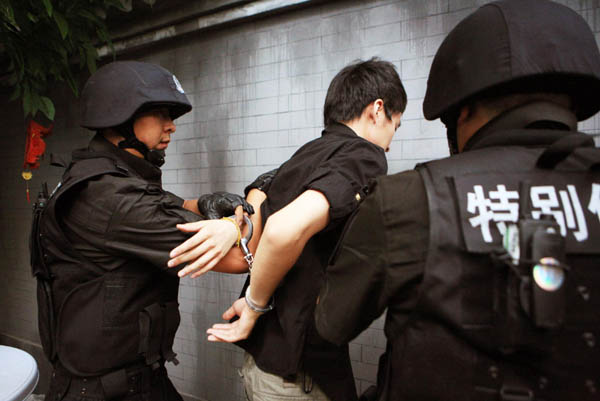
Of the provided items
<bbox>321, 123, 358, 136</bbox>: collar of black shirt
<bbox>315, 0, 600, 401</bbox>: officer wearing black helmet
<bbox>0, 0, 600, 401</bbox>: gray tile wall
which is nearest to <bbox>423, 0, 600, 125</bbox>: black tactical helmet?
<bbox>315, 0, 600, 401</bbox>: officer wearing black helmet

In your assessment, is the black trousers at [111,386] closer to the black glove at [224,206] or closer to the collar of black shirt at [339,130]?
→ the black glove at [224,206]

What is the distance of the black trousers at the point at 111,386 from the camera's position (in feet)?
4.93

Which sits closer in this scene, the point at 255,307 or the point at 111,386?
the point at 255,307

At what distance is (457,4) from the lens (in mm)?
2143

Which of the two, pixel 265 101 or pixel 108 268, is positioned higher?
pixel 265 101

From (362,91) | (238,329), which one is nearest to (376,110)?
(362,91)

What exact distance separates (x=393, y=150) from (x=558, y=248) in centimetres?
173

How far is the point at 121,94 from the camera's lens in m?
1.70

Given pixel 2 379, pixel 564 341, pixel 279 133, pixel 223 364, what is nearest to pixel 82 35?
pixel 279 133

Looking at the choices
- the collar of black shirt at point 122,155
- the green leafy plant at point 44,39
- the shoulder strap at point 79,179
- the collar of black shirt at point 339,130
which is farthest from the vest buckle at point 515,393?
the green leafy plant at point 44,39

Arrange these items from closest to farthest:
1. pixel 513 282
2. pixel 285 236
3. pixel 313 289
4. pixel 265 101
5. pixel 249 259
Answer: pixel 513 282
pixel 285 236
pixel 313 289
pixel 249 259
pixel 265 101

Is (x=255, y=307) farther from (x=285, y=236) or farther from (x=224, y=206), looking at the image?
(x=224, y=206)

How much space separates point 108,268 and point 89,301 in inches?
6.5

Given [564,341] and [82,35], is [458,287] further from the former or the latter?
[82,35]
